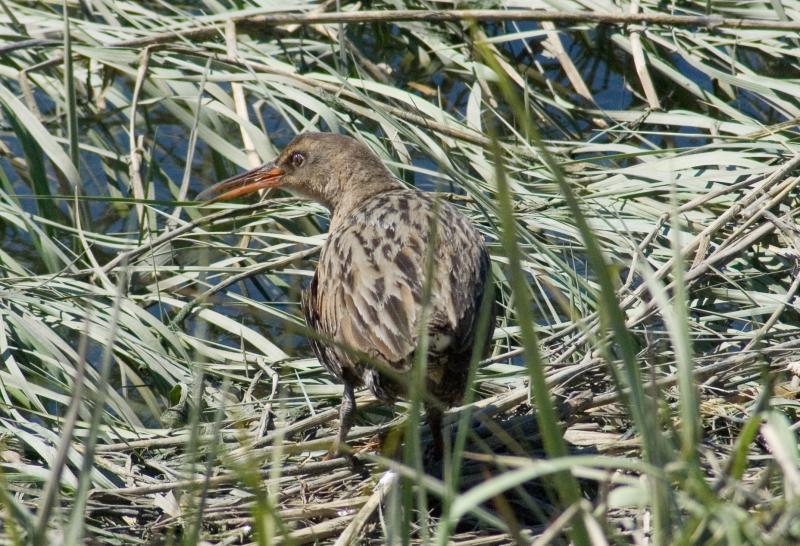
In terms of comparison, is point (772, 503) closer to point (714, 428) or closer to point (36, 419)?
point (714, 428)

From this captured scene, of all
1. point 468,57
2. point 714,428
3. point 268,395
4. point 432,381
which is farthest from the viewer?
point 468,57

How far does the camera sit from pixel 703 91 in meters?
6.86

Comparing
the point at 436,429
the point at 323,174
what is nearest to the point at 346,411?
the point at 436,429

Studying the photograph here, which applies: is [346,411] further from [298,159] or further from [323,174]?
[298,159]

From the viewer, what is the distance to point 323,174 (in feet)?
19.2

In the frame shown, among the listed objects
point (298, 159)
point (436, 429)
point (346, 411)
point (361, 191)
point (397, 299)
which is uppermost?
point (298, 159)

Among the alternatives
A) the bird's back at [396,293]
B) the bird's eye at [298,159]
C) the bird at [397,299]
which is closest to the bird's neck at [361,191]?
the bird at [397,299]

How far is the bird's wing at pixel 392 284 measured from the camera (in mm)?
4188

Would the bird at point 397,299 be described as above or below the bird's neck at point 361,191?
below

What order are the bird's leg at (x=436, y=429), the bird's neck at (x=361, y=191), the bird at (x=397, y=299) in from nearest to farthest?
the bird at (x=397, y=299) < the bird's leg at (x=436, y=429) < the bird's neck at (x=361, y=191)

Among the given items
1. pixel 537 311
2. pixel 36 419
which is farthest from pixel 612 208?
pixel 36 419

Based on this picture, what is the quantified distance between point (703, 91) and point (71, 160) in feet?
11.1

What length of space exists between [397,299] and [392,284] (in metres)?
0.10

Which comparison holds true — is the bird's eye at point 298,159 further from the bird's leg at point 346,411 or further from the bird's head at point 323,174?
the bird's leg at point 346,411
